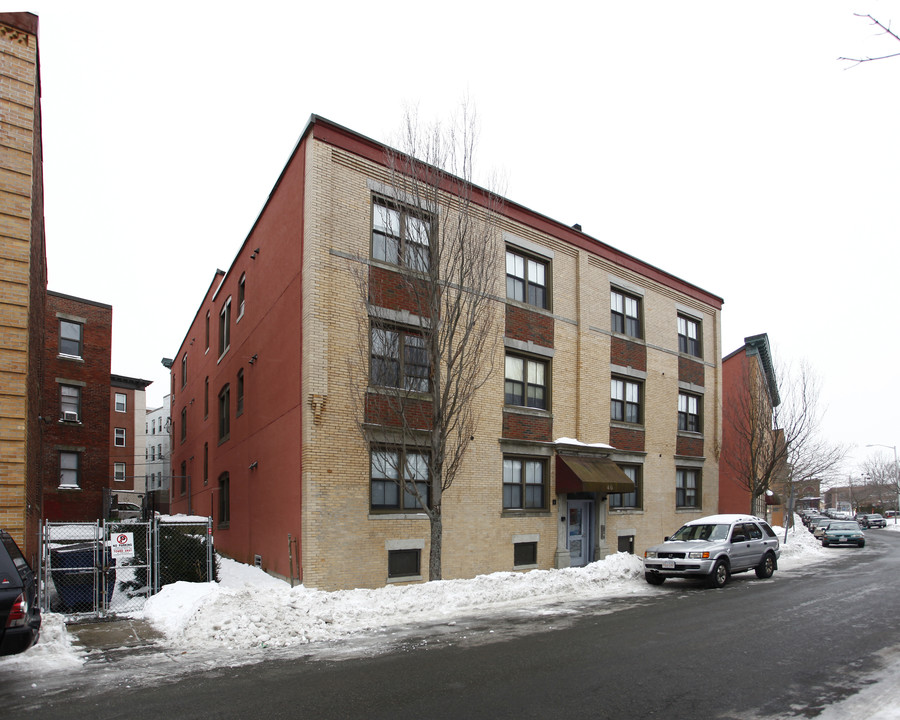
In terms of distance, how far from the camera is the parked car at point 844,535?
35.2m

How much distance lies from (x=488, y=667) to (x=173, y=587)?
7.66m

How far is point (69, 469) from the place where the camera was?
104 feet

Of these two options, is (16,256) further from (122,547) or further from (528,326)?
(528,326)

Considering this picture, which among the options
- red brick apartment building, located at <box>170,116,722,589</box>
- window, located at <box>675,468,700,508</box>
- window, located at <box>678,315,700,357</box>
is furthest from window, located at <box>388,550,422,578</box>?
window, located at <box>678,315,700,357</box>

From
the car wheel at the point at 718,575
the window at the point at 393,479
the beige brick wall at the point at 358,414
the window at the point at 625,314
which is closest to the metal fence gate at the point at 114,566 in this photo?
the beige brick wall at the point at 358,414

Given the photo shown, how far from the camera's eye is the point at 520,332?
20000mm

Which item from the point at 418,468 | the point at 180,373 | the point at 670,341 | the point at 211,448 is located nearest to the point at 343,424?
the point at 418,468

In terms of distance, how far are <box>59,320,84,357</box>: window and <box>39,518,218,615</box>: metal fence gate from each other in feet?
61.6

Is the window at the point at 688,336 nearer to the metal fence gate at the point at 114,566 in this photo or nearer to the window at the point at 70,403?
the metal fence gate at the point at 114,566

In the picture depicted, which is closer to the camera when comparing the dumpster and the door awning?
the dumpster

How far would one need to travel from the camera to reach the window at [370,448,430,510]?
52.2ft

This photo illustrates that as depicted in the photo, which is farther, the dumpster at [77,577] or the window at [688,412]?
the window at [688,412]

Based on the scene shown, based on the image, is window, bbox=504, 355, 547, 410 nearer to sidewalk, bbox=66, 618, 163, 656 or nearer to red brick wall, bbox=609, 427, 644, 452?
red brick wall, bbox=609, 427, 644, 452

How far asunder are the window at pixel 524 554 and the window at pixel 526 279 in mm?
7123
